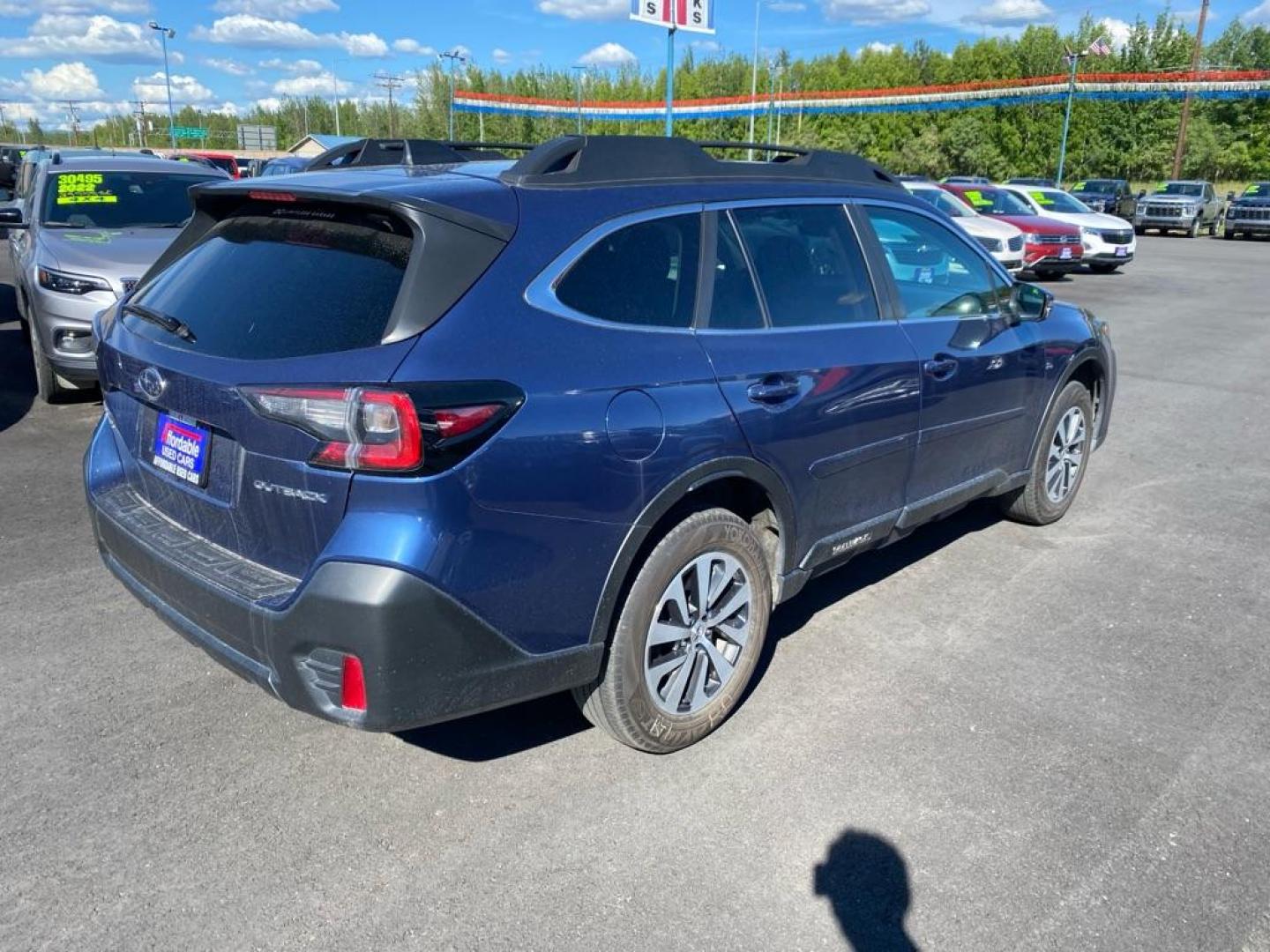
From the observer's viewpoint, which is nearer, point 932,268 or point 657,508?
point 657,508

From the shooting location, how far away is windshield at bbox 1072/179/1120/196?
39.6 m

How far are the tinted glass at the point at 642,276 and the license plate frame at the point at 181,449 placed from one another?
3.56 ft

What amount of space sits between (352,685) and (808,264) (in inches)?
87.4

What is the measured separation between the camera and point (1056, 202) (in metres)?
23.2

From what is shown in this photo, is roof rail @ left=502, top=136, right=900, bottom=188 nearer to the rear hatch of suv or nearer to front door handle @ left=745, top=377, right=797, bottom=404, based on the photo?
the rear hatch of suv

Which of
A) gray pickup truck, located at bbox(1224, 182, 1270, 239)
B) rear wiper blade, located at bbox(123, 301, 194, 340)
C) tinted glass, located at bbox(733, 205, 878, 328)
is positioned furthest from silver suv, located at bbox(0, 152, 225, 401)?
gray pickup truck, located at bbox(1224, 182, 1270, 239)

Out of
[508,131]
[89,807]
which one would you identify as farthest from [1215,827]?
[508,131]

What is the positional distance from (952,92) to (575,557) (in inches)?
2628

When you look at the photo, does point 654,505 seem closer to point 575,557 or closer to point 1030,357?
point 575,557

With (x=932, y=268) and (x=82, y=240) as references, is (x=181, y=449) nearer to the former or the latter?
(x=932, y=268)

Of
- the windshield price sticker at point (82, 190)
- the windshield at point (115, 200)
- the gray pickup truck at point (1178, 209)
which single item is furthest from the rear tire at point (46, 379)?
the gray pickup truck at point (1178, 209)

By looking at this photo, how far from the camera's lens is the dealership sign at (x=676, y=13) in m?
14.0

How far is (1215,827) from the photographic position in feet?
9.73

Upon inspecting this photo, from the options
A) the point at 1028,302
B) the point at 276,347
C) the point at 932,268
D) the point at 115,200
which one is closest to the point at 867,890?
the point at 276,347
